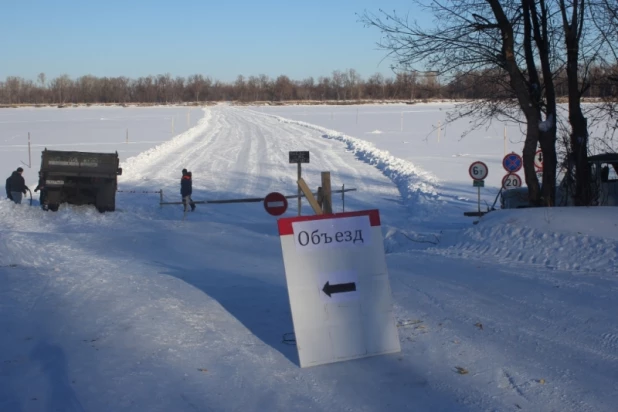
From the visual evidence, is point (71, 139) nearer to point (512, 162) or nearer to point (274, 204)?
point (512, 162)

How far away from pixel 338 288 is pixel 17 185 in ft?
55.7

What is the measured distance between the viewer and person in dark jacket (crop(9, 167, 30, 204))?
2095cm

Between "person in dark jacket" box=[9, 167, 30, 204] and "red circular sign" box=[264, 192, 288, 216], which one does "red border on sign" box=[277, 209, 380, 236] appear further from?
"person in dark jacket" box=[9, 167, 30, 204]

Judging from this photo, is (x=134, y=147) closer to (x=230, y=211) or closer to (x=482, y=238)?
(x=230, y=211)

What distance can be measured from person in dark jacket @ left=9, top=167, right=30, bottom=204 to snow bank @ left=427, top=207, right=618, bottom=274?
13.0 m

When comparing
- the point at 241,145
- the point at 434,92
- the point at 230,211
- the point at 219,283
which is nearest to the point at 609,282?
the point at 219,283

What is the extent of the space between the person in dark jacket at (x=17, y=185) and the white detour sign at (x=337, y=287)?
1672 cm

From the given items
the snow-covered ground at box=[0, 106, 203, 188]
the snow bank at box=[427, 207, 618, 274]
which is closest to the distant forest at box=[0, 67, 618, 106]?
the snow-covered ground at box=[0, 106, 203, 188]

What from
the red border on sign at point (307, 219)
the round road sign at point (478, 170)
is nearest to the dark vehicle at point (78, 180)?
the round road sign at point (478, 170)

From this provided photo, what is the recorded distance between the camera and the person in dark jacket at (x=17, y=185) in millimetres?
20953

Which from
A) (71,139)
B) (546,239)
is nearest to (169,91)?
(71,139)

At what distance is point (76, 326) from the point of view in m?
7.34

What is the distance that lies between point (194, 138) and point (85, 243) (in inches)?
1630

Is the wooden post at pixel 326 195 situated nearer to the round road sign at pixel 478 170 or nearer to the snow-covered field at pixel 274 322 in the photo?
the snow-covered field at pixel 274 322
